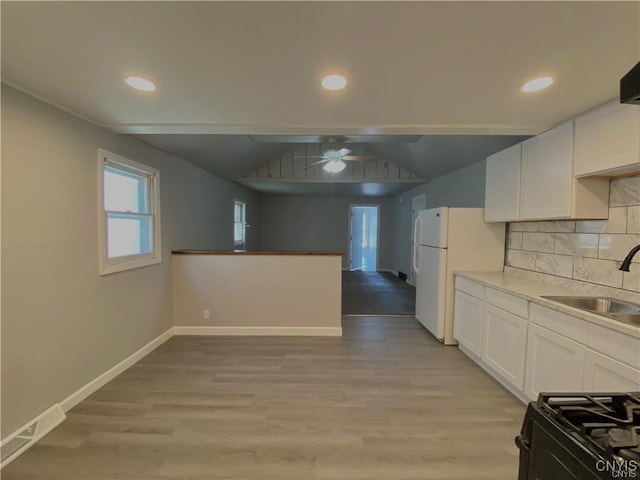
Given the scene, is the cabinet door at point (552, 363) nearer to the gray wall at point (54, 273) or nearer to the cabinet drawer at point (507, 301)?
the cabinet drawer at point (507, 301)

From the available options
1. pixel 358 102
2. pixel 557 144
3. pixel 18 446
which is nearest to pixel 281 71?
pixel 358 102

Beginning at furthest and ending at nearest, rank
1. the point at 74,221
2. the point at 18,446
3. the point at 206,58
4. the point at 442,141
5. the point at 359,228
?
the point at 359,228
the point at 442,141
the point at 74,221
the point at 18,446
the point at 206,58

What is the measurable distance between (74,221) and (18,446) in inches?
58.5

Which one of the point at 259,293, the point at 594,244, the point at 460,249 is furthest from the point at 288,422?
the point at 594,244

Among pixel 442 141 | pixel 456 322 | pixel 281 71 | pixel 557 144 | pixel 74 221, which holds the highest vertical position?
pixel 442 141

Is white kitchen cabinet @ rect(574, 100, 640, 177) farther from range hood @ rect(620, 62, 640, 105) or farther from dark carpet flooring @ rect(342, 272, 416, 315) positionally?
dark carpet flooring @ rect(342, 272, 416, 315)

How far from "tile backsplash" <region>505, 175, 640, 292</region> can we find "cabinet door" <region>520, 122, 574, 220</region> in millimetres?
323

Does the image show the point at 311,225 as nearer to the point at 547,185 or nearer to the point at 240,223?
the point at 240,223

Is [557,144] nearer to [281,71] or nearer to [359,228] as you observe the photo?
[281,71]

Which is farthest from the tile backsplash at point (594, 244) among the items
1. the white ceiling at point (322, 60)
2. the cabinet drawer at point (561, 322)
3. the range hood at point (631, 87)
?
the range hood at point (631, 87)

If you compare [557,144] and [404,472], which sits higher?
[557,144]

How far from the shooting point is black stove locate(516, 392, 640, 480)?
2.18 ft

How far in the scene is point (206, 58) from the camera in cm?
154

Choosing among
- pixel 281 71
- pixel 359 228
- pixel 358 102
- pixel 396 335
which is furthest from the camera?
pixel 359 228
